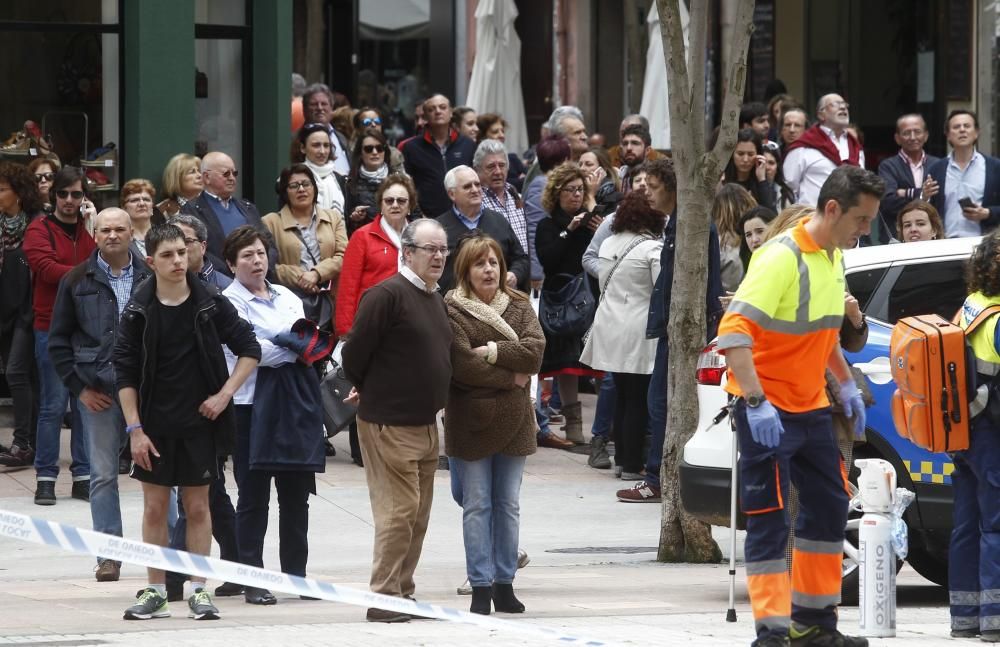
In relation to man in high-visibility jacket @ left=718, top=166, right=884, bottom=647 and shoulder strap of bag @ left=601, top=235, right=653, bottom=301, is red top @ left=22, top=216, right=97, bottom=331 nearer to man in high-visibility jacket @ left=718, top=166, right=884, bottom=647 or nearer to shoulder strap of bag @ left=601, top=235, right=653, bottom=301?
shoulder strap of bag @ left=601, top=235, right=653, bottom=301

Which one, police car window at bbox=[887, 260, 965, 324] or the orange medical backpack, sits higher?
police car window at bbox=[887, 260, 965, 324]

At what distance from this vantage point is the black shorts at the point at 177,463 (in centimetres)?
877

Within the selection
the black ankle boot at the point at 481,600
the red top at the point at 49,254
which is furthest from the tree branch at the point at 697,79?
the red top at the point at 49,254

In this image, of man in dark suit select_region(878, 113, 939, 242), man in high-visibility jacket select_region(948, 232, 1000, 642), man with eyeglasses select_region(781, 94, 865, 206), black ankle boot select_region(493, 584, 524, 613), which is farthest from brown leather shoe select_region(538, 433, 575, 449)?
man in high-visibility jacket select_region(948, 232, 1000, 642)

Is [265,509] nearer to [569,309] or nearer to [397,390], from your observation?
[397,390]

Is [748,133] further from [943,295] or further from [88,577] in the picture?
[88,577]

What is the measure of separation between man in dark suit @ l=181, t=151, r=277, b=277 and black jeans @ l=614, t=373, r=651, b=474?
2.76 m

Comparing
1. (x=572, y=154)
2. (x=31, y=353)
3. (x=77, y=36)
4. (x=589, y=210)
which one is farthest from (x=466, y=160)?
(x=31, y=353)

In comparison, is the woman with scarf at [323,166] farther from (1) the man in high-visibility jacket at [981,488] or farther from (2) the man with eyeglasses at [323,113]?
(1) the man in high-visibility jacket at [981,488]

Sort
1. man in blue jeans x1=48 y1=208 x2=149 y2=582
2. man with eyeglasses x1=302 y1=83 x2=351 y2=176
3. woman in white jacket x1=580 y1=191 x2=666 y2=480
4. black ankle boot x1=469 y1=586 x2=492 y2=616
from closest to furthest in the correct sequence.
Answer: black ankle boot x1=469 y1=586 x2=492 y2=616 < man in blue jeans x1=48 y1=208 x2=149 y2=582 < woman in white jacket x1=580 y1=191 x2=666 y2=480 < man with eyeglasses x1=302 y1=83 x2=351 y2=176

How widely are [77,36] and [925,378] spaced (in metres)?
8.83

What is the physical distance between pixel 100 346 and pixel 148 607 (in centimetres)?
193

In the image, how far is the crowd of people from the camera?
8836 millimetres

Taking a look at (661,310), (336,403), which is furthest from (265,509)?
(661,310)
